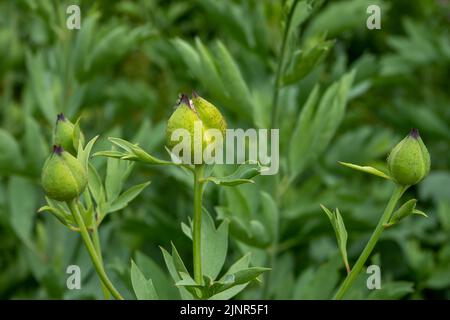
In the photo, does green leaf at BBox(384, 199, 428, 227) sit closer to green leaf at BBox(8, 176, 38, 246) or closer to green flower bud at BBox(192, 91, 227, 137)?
green flower bud at BBox(192, 91, 227, 137)

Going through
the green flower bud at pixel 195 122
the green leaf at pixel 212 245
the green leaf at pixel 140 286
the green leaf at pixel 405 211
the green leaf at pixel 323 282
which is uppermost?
the green flower bud at pixel 195 122

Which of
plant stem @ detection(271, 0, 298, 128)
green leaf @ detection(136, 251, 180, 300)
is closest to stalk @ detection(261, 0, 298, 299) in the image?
plant stem @ detection(271, 0, 298, 128)

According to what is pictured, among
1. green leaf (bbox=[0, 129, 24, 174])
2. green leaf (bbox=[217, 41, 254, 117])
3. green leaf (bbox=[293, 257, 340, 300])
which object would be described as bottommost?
green leaf (bbox=[293, 257, 340, 300])

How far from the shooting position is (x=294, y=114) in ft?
4.32

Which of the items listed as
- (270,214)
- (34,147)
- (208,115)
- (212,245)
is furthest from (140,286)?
(34,147)

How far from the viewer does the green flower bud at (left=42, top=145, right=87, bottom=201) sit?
1.82 feet

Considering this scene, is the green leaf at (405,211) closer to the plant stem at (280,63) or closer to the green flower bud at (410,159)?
the green flower bud at (410,159)

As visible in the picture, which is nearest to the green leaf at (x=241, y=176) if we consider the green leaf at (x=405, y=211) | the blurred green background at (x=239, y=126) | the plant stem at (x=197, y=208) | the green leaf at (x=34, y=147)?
the plant stem at (x=197, y=208)

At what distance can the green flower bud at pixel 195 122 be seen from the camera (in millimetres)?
541

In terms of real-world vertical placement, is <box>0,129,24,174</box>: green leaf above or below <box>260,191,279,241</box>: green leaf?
above

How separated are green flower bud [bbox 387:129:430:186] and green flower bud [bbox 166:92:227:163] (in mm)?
130

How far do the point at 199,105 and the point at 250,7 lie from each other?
74cm

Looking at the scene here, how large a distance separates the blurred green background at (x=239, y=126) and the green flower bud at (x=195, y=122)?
0.32 m

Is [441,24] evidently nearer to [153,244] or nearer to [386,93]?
[386,93]
